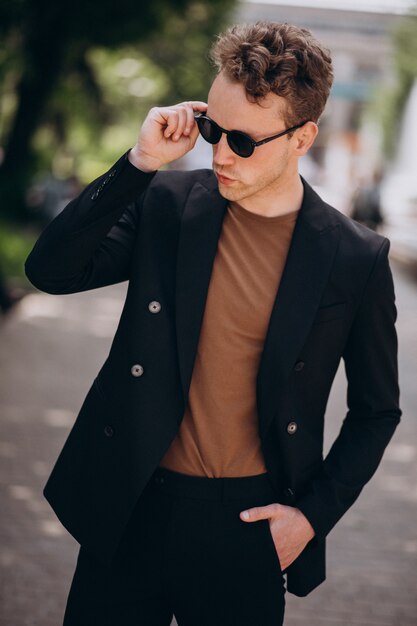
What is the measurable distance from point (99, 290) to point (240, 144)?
1178cm

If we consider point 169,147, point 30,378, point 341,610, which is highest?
point 169,147

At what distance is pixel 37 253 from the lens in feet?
7.00

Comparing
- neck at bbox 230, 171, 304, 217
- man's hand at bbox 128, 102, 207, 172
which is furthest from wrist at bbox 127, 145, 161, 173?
A: neck at bbox 230, 171, 304, 217

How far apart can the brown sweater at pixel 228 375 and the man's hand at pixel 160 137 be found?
1.00 feet

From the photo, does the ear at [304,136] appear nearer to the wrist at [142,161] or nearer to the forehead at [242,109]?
the forehead at [242,109]

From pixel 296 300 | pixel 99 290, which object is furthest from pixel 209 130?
pixel 99 290

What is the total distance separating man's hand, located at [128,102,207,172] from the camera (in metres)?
2.12

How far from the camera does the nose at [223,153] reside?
212 cm

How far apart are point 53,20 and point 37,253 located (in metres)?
16.2

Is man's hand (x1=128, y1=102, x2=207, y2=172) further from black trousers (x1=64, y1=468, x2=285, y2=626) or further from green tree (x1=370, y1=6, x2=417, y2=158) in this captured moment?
green tree (x1=370, y1=6, x2=417, y2=158)

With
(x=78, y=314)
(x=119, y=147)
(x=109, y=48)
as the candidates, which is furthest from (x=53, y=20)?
(x=119, y=147)

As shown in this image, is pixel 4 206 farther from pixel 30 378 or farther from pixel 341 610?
pixel 341 610

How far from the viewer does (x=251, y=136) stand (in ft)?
6.89

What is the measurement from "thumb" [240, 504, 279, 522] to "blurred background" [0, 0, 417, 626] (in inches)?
83.1
